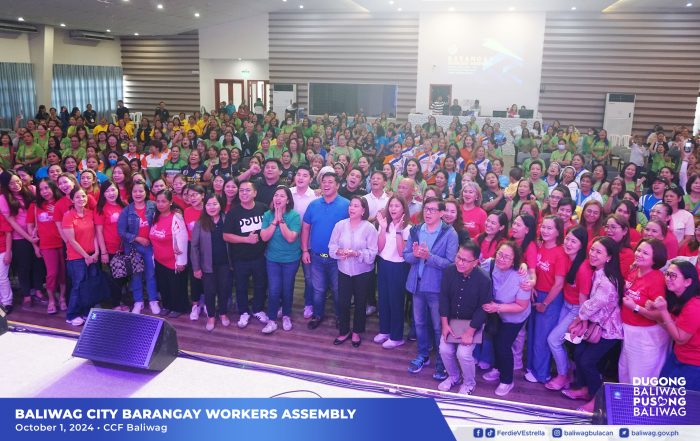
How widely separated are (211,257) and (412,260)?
186 cm

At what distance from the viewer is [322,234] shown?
4641 mm

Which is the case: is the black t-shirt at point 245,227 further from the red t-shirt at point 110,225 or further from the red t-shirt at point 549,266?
the red t-shirt at point 549,266

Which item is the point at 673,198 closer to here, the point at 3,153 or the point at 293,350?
the point at 293,350

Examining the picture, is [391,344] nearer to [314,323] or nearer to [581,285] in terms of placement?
[314,323]

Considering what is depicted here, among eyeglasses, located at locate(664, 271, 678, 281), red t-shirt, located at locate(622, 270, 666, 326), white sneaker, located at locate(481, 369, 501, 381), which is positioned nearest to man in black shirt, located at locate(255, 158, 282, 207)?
white sneaker, located at locate(481, 369, 501, 381)

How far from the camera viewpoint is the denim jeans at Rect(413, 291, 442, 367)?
13.1ft

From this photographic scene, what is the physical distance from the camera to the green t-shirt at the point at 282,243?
4.63m

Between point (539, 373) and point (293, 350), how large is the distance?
2028 millimetres

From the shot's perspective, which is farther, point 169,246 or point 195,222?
point 169,246

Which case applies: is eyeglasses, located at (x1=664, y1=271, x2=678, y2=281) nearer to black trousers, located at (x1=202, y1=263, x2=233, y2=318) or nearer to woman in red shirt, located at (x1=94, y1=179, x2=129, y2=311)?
black trousers, located at (x1=202, y1=263, x2=233, y2=318)

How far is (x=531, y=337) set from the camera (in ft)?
13.1

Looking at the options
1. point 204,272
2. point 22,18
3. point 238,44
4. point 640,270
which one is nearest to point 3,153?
point 204,272

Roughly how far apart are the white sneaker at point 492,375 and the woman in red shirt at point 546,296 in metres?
0.23

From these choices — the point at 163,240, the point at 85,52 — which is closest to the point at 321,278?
the point at 163,240
